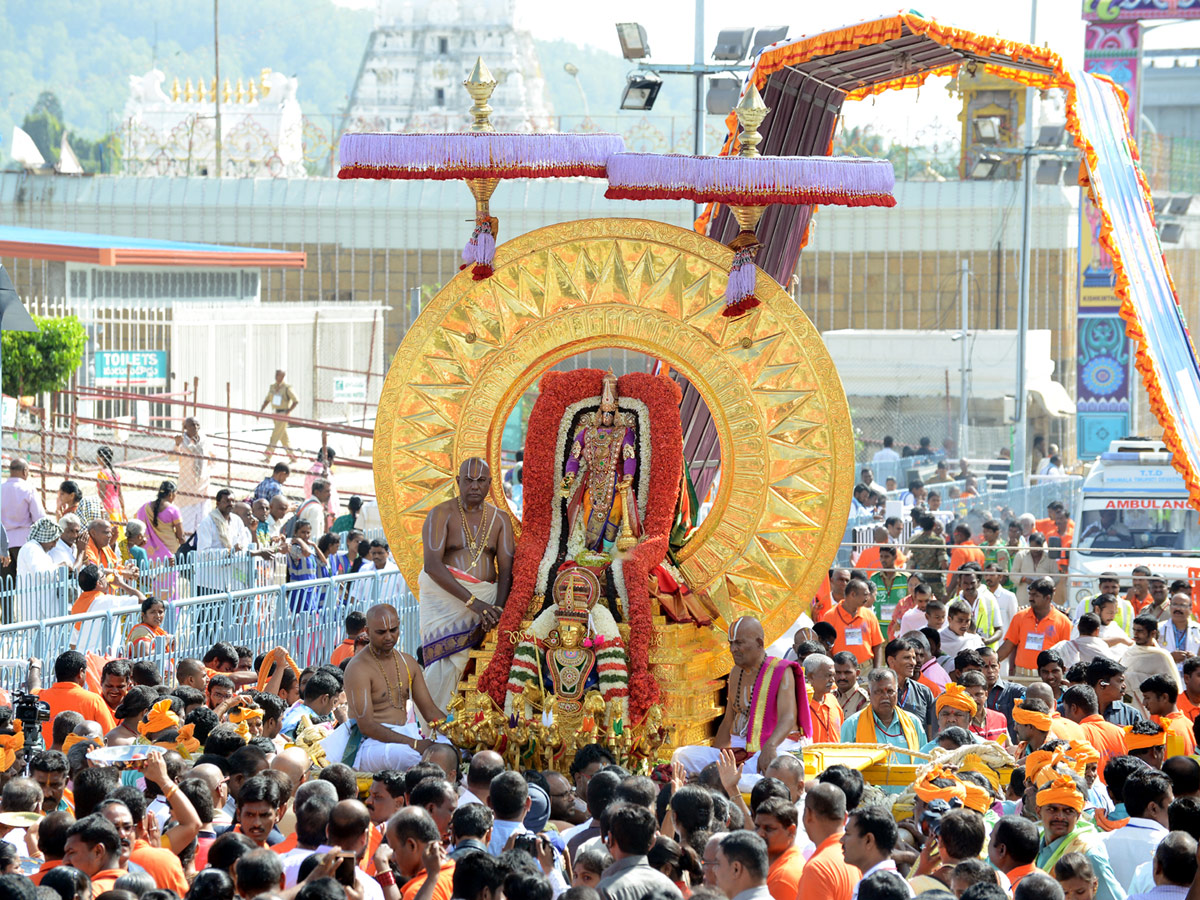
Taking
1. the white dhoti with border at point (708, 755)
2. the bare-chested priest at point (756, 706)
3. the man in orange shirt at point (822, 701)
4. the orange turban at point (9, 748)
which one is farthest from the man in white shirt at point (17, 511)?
the man in orange shirt at point (822, 701)

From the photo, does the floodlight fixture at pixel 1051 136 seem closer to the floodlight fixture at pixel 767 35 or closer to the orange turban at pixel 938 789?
the floodlight fixture at pixel 767 35

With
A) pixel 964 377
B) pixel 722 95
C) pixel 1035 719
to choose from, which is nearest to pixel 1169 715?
pixel 1035 719

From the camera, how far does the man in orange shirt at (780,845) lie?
624cm

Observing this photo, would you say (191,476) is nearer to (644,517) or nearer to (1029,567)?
(1029,567)

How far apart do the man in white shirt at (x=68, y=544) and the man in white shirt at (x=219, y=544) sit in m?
1.02

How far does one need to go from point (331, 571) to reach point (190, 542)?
55.8 inches

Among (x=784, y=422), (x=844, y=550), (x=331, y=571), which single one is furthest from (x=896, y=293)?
(x=784, y=422)

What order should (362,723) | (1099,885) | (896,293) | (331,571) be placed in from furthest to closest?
(896,293)
(331,571)
(362,723)
(1099,885)

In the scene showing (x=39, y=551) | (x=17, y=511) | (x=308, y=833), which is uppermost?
(x=17, y=511)

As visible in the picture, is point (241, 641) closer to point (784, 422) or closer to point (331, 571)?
point (331, 571)

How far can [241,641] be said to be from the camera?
12.9 m

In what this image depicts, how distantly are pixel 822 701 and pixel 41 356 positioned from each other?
16840mm

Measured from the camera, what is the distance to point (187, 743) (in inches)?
314

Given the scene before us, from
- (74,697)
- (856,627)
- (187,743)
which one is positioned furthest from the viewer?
(856,627)
